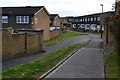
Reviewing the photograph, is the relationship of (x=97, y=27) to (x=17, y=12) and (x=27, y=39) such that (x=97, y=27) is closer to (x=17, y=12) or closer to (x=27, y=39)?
(x=17, y=12)

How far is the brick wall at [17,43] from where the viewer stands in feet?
63.5

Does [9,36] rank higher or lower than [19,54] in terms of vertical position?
higher

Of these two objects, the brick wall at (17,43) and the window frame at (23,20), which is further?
the window frame at (23,20)

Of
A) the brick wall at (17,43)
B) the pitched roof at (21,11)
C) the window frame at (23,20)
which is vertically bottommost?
the brick wall at (17,43)

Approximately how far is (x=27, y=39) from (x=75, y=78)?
13483mm

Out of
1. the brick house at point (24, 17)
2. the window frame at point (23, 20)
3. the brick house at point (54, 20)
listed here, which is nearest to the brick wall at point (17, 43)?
the brick house at point (24, 17)

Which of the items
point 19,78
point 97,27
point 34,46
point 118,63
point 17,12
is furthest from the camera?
point 97,27

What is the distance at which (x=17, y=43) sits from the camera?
21.6m

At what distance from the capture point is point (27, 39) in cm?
2400

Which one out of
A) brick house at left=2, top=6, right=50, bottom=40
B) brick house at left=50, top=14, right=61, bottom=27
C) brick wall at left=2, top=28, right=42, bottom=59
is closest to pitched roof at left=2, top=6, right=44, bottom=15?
brick house at left=2, top=6, right=50, bottom=40

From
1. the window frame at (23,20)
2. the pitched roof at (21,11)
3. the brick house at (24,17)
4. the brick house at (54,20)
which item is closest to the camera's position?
the brick house at (24,17)

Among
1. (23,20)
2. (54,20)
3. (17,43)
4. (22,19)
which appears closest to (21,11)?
(22,19)

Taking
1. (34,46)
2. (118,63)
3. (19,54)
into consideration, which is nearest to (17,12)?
(34,46)

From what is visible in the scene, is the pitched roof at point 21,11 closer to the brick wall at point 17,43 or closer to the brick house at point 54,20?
the brick wall at point 17,43
